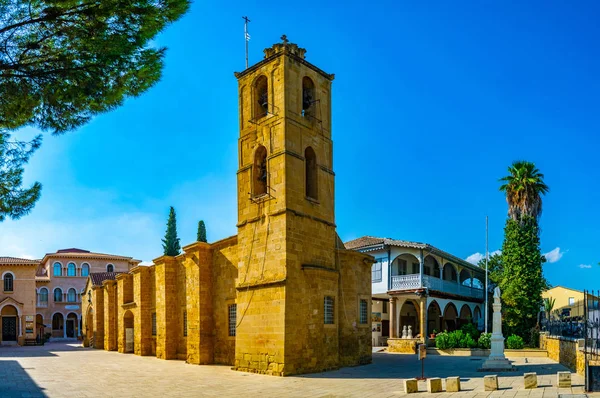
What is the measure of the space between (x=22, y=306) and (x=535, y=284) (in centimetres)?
4360

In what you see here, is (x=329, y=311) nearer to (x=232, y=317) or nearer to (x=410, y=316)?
(x=232, y=317)

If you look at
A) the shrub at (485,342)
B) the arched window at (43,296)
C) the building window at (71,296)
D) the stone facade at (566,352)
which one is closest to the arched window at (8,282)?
the arched window at (43,296)

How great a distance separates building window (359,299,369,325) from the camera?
80.6 ft

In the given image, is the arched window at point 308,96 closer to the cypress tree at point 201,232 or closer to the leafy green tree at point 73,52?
the leafy green tree at point 73,52

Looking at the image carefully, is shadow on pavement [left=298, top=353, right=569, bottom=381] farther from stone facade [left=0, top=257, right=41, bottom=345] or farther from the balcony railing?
stone facade [left=0, top=257, right=41, bottom=345]

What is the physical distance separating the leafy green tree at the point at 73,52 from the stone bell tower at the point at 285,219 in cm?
891

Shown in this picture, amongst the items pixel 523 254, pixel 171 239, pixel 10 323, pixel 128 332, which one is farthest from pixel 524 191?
pixel 10 323

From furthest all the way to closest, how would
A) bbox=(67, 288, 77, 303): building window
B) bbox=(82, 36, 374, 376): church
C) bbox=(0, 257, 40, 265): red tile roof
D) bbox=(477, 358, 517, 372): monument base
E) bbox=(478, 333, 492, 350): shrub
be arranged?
bbox=(67, 288, 77, 303): building window → bbox=(0, 257, 40, 265): red tile roof → bbox=(478, 333, 492, 350): shrub → bbox=(477, 358, 517, 372): monument base → bbox=(82, 36, 374, 376): church

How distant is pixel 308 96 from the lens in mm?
23453

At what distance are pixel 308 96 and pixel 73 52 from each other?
12.3 m

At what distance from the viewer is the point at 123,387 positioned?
17625 millimetres

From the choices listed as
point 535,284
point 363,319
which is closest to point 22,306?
point 363,319

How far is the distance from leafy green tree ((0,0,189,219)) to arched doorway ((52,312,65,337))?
2270 inches

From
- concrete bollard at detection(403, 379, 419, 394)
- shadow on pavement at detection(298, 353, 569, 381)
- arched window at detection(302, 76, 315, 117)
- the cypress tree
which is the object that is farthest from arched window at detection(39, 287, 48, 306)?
concrete bollard at detection(403, 379, 419, 394)
